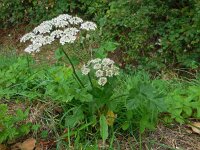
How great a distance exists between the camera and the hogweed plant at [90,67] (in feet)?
7.53

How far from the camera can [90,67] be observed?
249 cm

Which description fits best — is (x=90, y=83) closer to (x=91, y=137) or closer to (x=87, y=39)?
(x=91, y=137)

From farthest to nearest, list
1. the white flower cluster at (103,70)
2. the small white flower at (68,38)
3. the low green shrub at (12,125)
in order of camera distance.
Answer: the low green shrub at (12,125) < the white flower cluster at (103,70) < the small white flower at (68,38)

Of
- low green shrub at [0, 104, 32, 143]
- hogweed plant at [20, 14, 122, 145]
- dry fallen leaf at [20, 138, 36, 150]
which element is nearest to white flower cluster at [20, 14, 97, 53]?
hogweed plant at [20, 14, 122, 145]

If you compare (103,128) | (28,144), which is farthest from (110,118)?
(28,144)

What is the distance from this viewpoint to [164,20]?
6227mm

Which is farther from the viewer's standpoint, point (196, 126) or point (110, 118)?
point (196, 126)

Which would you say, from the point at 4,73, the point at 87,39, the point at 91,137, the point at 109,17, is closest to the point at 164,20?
the point at 109,17

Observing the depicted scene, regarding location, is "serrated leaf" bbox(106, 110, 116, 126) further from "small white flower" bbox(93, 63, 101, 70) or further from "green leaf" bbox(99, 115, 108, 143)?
"small white flower" bbox(93, 63, 101, 70)

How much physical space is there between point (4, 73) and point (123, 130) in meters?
1.17

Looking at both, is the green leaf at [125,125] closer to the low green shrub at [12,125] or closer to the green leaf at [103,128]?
the green leaf at [103,128]

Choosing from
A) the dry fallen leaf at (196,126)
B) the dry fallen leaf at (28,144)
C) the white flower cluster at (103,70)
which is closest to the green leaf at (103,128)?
the white flower cluster at (103,70)

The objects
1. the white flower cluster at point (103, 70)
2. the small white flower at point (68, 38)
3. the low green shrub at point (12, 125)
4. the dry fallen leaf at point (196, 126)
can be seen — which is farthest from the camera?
the dry fallen leaf at point (196, 126)

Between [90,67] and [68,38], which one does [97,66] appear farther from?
[68,38]
